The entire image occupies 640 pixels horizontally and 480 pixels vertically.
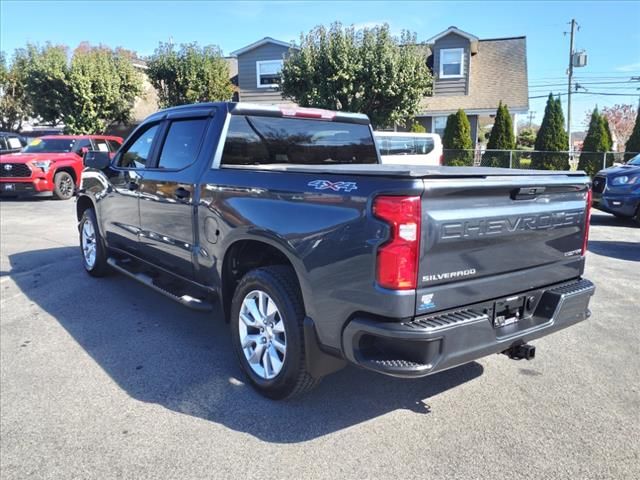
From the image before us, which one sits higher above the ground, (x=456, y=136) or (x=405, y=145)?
(x=456, y=136)

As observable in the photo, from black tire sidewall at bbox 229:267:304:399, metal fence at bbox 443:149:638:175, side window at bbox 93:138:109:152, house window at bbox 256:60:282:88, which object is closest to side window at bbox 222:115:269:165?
black tire sidewall at bbox 229:267:304:399

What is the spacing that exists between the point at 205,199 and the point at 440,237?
6.46 ft

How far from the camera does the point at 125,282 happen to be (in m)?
6.26

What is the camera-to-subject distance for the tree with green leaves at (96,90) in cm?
2350

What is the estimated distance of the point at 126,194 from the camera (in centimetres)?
527

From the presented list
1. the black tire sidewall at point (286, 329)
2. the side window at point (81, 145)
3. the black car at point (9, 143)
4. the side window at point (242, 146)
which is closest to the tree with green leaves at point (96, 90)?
the black car at point (9, 143)

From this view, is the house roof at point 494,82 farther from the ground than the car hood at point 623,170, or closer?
→ farther from the ground

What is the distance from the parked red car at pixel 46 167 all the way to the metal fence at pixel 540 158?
1305 centimetres

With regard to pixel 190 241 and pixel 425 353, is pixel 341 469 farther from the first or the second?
pixel 190 241

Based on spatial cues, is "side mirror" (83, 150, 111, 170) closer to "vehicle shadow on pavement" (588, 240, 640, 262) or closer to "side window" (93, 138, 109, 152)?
"vehicle shadow on pavement" (588, 240, 640, 262)

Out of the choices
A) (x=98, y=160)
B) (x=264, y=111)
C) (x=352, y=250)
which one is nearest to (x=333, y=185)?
(x=352, y=250)

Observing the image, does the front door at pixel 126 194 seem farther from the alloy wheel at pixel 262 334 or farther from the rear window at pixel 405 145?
the rear window at pixel 405 145

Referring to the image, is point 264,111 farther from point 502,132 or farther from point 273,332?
point 502,132

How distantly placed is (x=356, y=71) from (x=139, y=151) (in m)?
14.9
